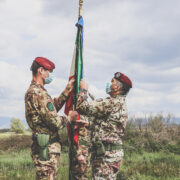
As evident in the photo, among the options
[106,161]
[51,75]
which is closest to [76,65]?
[51,75]

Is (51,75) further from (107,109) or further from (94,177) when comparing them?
(94,177)

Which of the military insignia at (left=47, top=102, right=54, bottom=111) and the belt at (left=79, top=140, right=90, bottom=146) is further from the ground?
the military insignia at (left=47, top=102, right=54, bottom=111)

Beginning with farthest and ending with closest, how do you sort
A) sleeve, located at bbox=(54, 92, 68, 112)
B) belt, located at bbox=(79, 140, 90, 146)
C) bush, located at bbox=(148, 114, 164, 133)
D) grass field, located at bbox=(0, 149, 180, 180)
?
1. bush, located at bbox=(148, 114, 164, 133)
2. grass field, located at bbox=(0, 149, 180, 180)
3. belt, located at bbox=(79, 140, 90, 146)
4. sleeve, located at bbox=(54, 92, 68, 112)

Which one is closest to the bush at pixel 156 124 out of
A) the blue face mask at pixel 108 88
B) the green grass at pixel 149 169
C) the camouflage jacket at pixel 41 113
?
the green grass at pixel 149 169

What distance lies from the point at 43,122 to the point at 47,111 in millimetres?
179

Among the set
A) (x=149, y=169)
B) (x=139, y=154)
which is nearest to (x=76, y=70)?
(x=149, y=169)

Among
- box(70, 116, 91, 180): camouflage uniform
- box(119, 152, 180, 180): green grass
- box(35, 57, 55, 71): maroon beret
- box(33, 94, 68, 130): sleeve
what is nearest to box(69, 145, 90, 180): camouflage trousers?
box(70, 116, 91, 180): camouflage uniform

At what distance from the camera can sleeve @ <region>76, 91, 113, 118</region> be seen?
14.3ft

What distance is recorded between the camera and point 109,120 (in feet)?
15.4

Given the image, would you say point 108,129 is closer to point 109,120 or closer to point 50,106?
point 109,120

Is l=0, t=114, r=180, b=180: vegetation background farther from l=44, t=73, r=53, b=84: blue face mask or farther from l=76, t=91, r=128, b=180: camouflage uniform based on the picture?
l=44, t=73, r=53, b=84: blue face mask

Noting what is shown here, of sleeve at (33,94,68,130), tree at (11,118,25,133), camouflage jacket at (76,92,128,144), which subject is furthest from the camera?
tree at (11,118,25,133)

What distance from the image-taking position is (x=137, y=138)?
628 inches

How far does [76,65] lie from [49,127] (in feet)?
4.98
